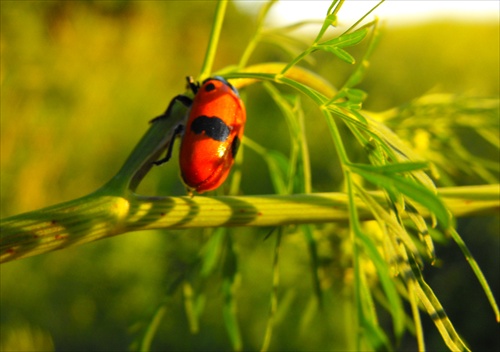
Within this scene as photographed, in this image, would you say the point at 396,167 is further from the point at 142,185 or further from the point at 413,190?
the point at 142,185

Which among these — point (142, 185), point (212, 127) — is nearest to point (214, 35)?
point (212, 127)

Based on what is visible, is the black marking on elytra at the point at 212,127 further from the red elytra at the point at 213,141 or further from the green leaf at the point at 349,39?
the green leaf at the point at 349,39

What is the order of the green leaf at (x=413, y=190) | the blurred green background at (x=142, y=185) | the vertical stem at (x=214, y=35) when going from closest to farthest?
the green leaf at (x=413, y=190) → the vertical stem at (x=214, y=35) → the blurred green background at (x=142, y=185)

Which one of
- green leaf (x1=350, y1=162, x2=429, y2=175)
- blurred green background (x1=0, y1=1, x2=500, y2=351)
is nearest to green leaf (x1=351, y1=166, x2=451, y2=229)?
green leaf (x1=350, y1=162, x2=429, y2=175)

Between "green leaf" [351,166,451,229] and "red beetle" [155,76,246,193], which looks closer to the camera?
"green leaf" [351,166,451,229]

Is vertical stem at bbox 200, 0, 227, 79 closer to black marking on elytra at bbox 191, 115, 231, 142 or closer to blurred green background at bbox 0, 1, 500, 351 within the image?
black marking on elytra at bbox 191, 115, 231, 142

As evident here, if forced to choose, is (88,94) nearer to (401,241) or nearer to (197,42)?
(197,42)

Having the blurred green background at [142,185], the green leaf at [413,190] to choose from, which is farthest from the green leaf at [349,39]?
the blurred green background at [142,185]

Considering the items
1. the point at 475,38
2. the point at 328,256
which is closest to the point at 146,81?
the point at 328,256
